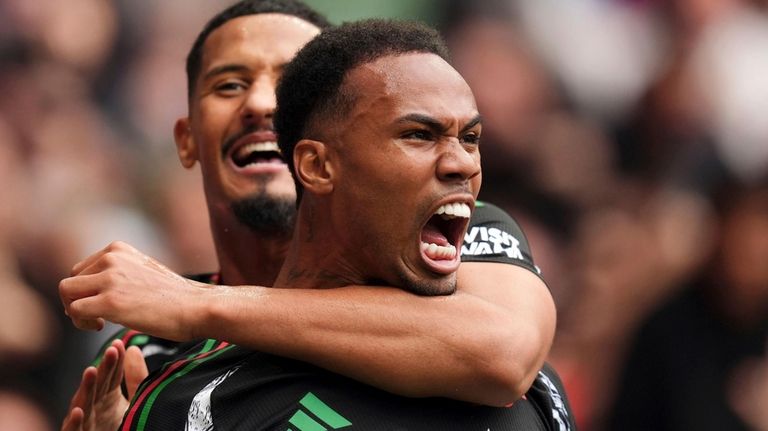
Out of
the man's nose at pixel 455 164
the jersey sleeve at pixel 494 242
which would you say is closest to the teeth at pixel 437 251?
the man's nose at pixel 455 164

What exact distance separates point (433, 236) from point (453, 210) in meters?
0.08

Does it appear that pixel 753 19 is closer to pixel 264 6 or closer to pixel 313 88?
pixel 264 6

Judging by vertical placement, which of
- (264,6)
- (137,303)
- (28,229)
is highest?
(264,6)

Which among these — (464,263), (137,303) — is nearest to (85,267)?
(137,303)

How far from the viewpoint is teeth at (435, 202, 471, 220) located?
2.51 metres

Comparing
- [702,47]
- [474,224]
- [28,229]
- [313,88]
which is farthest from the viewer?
[702,47]

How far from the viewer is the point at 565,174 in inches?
232

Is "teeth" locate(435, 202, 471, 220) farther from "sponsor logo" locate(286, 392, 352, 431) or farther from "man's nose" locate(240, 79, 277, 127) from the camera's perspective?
"man's nose" locate(240, 79, 277, 127)

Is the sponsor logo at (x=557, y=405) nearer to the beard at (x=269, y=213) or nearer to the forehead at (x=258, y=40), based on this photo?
the beard at (x=269, y=213)

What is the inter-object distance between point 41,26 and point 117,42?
1.14ft

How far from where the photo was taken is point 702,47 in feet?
19.9

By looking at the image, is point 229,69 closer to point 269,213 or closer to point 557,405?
point 269,213

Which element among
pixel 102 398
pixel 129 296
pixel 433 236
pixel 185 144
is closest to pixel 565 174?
pixel 185 144

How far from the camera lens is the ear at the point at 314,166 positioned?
256cm
